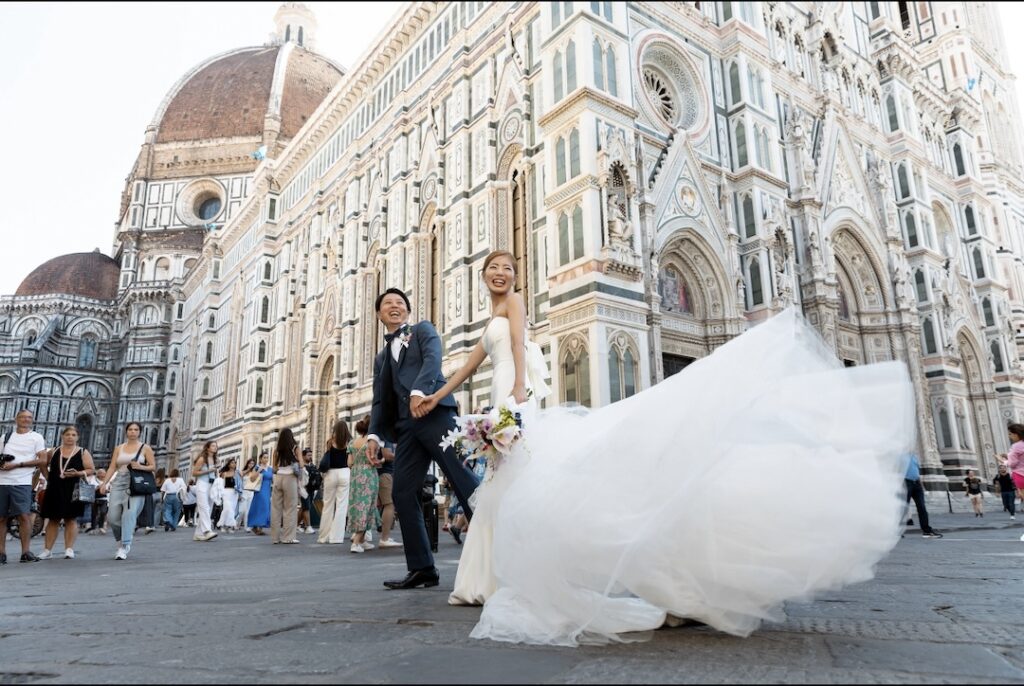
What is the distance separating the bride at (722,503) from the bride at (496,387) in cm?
59

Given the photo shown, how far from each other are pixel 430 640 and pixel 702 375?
4.54 ft

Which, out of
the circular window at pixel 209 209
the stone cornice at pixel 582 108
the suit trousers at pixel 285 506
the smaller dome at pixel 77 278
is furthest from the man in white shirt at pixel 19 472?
the smaller dome at pixel 77 278

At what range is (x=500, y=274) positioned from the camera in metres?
3.57

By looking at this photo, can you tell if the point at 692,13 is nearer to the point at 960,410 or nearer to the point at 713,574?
the point at 960,410

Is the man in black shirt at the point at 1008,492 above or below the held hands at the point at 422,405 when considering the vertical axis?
below

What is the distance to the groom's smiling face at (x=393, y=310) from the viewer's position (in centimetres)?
433

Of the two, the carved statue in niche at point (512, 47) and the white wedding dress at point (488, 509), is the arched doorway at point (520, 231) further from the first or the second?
the white wedding dress at point (488, 509)

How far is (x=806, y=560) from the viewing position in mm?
2129

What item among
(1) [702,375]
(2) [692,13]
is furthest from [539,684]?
(2) [692,13]

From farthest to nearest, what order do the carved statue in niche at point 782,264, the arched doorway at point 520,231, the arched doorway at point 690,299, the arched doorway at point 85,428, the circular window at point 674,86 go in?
the arched doorway at point 85,428 → the circular window at point 674,86 → the carved statue in niche at point 782,264 → the arched doorway at point 520,231 → the arched doorway at point 690,299

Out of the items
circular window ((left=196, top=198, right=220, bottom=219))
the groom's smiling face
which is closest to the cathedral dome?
circular window ((left=196, top=198, right=220, bottom=219))

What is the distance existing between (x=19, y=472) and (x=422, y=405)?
19.9 ft

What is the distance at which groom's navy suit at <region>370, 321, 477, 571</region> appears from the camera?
3.82 metres

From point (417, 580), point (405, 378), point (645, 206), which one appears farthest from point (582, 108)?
point (417, 580)
